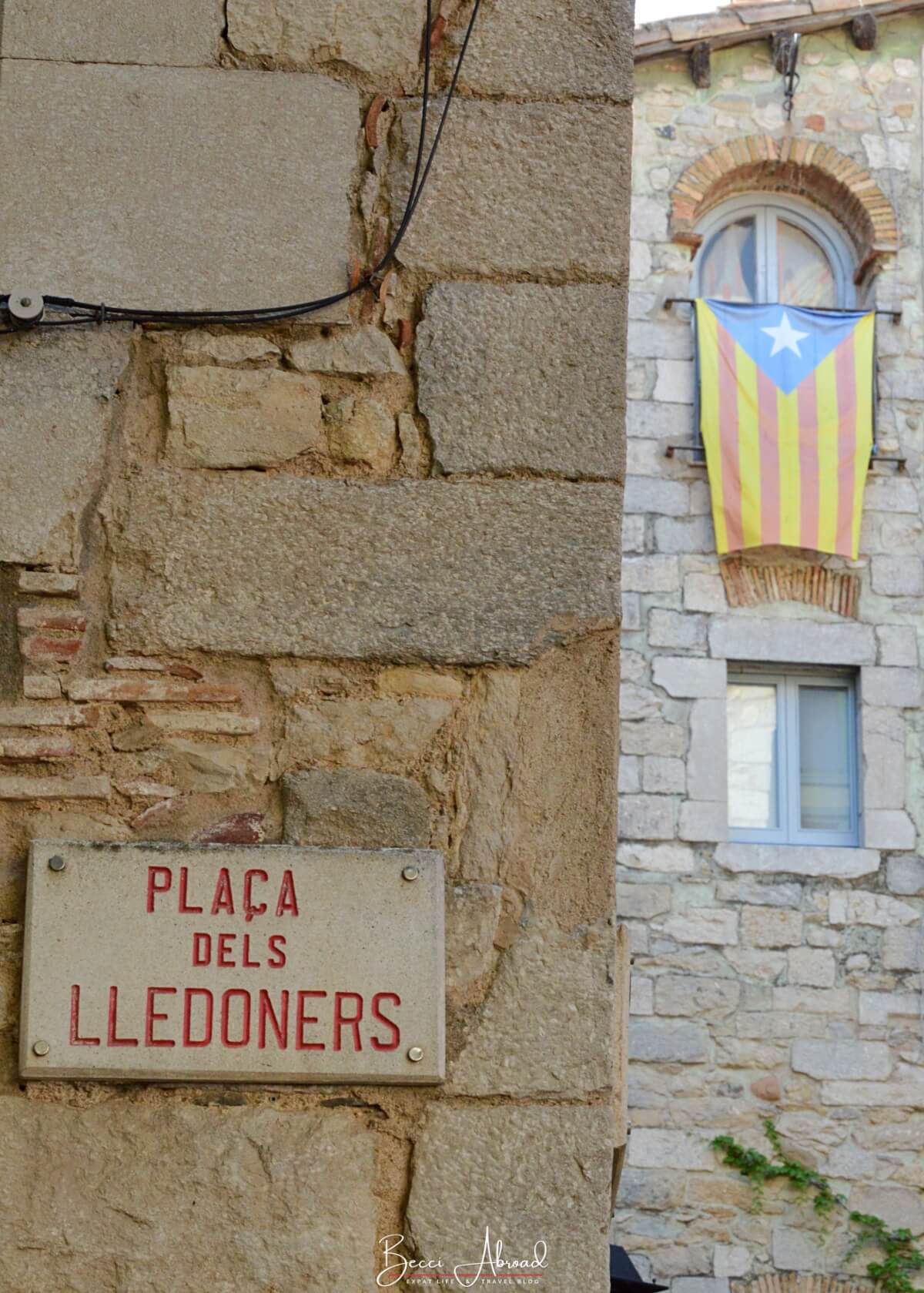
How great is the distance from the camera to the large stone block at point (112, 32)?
2.52 metres

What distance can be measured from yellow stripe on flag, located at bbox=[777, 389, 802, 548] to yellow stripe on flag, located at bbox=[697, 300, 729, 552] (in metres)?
0.34

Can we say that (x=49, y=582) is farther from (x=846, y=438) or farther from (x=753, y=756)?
(x=846, y=438)

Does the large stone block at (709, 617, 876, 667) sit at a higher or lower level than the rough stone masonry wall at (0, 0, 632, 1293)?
higher

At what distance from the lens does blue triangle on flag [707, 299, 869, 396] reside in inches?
371

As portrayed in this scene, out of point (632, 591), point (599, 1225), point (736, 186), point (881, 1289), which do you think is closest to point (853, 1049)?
point (881, 1289)

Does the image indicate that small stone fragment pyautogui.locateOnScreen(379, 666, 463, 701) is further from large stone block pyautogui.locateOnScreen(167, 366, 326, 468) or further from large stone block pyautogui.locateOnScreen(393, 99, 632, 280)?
large stone block pyautogui.locateOnScreen(393, 99, 632, 280)

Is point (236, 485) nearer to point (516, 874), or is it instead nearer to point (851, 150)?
point (516, 874)

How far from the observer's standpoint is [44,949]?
2.20 meters

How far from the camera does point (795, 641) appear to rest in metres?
9.05

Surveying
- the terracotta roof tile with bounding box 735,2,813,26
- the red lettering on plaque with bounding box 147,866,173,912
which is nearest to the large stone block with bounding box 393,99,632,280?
the red lettering on plaque with bounding box 147,866,173,912

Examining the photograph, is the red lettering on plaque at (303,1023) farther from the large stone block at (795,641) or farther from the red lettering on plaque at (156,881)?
the large stone block at (795,641)

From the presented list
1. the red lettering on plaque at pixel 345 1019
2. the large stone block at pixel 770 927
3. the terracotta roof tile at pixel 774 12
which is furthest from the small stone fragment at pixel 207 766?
the terracotta roof tile at pixel 774 12

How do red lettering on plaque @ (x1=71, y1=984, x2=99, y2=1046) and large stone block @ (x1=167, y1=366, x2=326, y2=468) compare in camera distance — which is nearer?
red lettering on plaque @ (x1=71, y1=984, x2=99, y2=1046)

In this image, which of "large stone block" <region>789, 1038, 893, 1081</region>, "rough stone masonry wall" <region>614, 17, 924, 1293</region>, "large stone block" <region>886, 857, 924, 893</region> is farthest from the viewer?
"large stone block" <region>886, 857, 924, 893</region>
